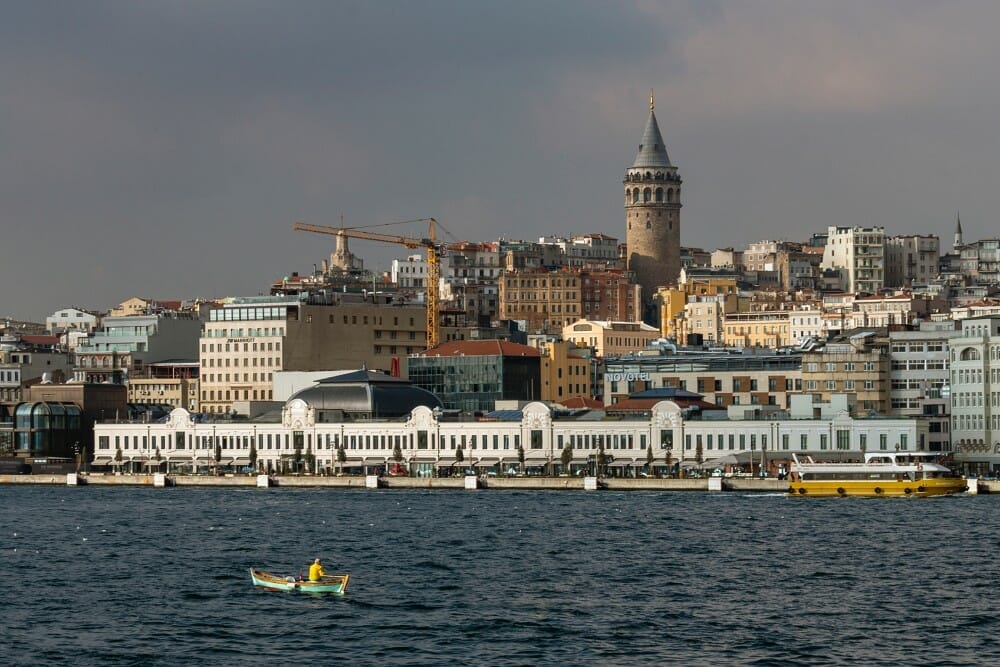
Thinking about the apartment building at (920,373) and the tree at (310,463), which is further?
the tree at (310,463)

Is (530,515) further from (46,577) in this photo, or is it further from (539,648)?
(539,648)

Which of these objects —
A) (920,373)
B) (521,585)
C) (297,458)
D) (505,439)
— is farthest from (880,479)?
(521,585)

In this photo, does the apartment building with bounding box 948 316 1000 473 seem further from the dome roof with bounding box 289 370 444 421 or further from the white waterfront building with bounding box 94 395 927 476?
the dome roof with bounding box 289 370 444 421

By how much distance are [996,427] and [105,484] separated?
64292 millimetres

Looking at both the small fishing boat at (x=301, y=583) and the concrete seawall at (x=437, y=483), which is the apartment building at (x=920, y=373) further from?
the small fishing boat at (x=301, y=583)

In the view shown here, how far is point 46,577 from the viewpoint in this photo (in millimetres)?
86375

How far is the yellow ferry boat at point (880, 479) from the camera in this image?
13012cm

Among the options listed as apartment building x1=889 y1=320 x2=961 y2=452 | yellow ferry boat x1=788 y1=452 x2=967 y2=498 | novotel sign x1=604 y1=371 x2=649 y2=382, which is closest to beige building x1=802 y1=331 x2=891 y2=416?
apartment building x1=889 y1=320 x2=961 y2=452

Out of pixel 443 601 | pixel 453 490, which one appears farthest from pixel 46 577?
pixel 453 490

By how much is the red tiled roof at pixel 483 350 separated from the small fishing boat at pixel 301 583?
102 metres

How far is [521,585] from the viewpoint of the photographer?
266 feet

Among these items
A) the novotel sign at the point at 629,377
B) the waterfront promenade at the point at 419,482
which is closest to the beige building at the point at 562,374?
the novotel sign at the point at 629,377

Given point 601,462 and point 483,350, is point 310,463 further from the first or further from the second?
point 483,350

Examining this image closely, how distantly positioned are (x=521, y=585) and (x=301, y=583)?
329 inches
